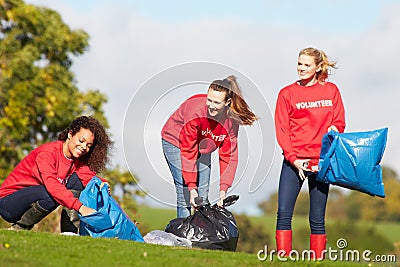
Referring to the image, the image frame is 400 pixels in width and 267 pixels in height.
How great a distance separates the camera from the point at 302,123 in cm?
843

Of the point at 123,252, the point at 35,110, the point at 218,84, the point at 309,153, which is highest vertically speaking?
the point at 35,110

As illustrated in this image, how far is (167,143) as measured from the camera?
919 cm

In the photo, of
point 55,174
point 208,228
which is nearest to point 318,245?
point 208,228

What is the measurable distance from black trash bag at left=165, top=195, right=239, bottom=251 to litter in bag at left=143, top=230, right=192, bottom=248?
A: 0.16 meters

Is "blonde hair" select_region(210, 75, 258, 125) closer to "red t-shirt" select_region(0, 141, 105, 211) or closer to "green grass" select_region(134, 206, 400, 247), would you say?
"red t-shirt" select_region(0, 141, 105, 211)

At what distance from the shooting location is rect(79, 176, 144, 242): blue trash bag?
8531 mm

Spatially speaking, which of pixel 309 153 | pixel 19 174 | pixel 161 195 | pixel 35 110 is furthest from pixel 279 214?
pixel 35 110

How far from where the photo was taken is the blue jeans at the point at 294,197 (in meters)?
8.42

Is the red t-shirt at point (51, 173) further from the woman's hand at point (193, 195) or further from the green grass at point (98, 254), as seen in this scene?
the woman's hand at point (193, 195)

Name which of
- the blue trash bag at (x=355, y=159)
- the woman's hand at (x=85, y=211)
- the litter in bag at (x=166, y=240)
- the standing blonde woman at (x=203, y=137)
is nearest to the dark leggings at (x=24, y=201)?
the woman's hand at (x=85, y=211)

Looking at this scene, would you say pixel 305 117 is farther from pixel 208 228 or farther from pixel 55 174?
pixel 55 174

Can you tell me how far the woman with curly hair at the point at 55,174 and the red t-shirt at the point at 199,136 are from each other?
0.80m

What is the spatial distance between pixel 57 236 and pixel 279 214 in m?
2.27

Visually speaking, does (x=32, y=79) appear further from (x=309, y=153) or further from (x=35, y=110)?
(x=309, y=153)
